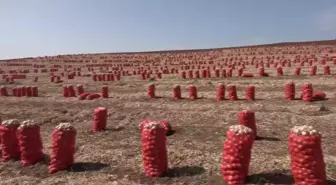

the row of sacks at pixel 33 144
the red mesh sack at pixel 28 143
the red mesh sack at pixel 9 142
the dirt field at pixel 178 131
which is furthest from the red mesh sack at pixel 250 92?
the red mesh sack at pixel 9 142

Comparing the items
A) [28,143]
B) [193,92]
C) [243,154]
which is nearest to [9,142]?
A: [28,143]

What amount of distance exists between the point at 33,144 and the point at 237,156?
5929 mm

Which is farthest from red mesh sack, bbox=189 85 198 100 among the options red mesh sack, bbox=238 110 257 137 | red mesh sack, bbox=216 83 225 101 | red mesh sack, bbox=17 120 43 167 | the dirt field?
red mesh sack, bbox=17 120 43 167

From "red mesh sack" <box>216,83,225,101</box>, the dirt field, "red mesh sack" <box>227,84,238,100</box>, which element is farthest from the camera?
"red mesh sack" <box>216,83,225,101</box>

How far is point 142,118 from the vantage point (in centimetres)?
1830

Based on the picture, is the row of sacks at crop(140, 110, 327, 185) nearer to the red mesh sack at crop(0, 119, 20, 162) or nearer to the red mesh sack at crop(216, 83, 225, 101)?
the red mesh sack at crop(0, 119, 20, 162)

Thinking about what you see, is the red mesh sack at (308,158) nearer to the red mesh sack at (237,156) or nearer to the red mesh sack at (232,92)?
the red mesh sack at (237,156)

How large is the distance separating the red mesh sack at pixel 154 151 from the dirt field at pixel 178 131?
0.79ft

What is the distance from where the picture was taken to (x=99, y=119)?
15.9 metres

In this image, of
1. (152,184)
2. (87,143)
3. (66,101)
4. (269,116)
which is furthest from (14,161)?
(66,101)

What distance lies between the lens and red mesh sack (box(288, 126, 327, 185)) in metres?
8.81

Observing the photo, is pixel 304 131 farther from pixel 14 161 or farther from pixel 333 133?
pixel 14 161

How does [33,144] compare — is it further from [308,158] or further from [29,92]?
[29,92]

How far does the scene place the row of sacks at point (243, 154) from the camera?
884cm
